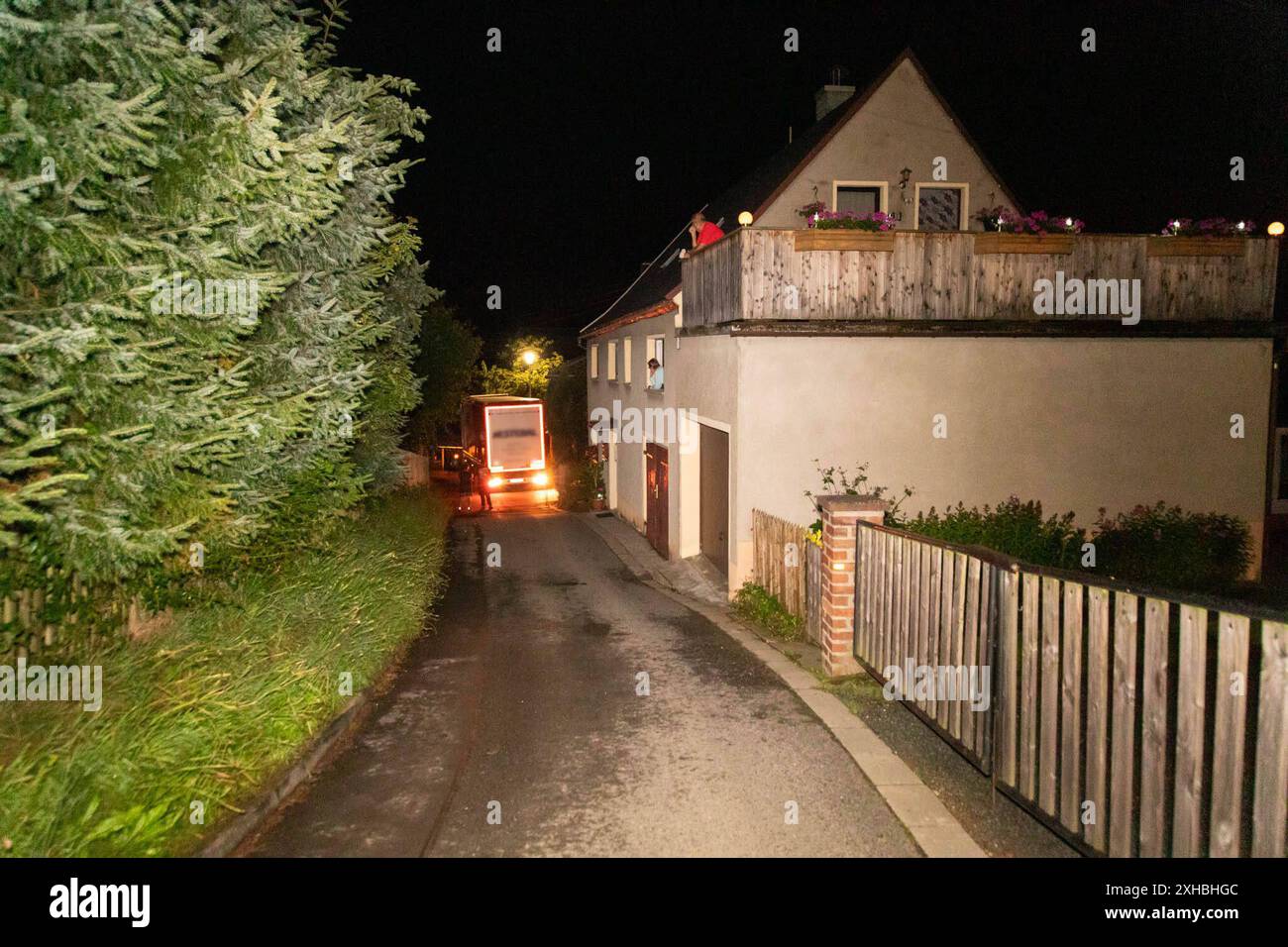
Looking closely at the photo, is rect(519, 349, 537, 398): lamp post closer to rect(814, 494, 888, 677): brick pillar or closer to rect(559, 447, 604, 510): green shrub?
rect(559, 447, 604, 510): green shrub

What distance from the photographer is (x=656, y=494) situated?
17.8 meters

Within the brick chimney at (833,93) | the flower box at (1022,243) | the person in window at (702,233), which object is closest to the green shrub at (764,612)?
the flower box at (1022,243)

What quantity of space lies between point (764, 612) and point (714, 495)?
154 inches

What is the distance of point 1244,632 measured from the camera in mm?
→ 3582

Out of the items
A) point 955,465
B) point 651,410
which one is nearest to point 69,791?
point 955,465

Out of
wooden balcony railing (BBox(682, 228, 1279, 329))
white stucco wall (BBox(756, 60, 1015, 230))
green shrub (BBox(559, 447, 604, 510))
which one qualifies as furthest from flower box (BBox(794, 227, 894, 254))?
green shrub (BBox(559, 447, 604, 510))

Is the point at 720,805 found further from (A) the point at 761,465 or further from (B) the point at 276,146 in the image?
(A) the point at 761,465

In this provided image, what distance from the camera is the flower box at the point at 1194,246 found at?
11.8m

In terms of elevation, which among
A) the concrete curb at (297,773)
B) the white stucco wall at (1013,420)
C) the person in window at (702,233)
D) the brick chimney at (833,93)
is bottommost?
the concrete curb at (297,773)

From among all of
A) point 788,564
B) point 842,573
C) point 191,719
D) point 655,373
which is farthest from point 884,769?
point 655,373

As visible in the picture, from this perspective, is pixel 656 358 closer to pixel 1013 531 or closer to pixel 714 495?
pixel 714 495

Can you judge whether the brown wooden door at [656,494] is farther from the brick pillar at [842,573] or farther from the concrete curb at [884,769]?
the brick pillar at [842,573]

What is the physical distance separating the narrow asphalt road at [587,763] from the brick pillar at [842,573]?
670 millimetres
